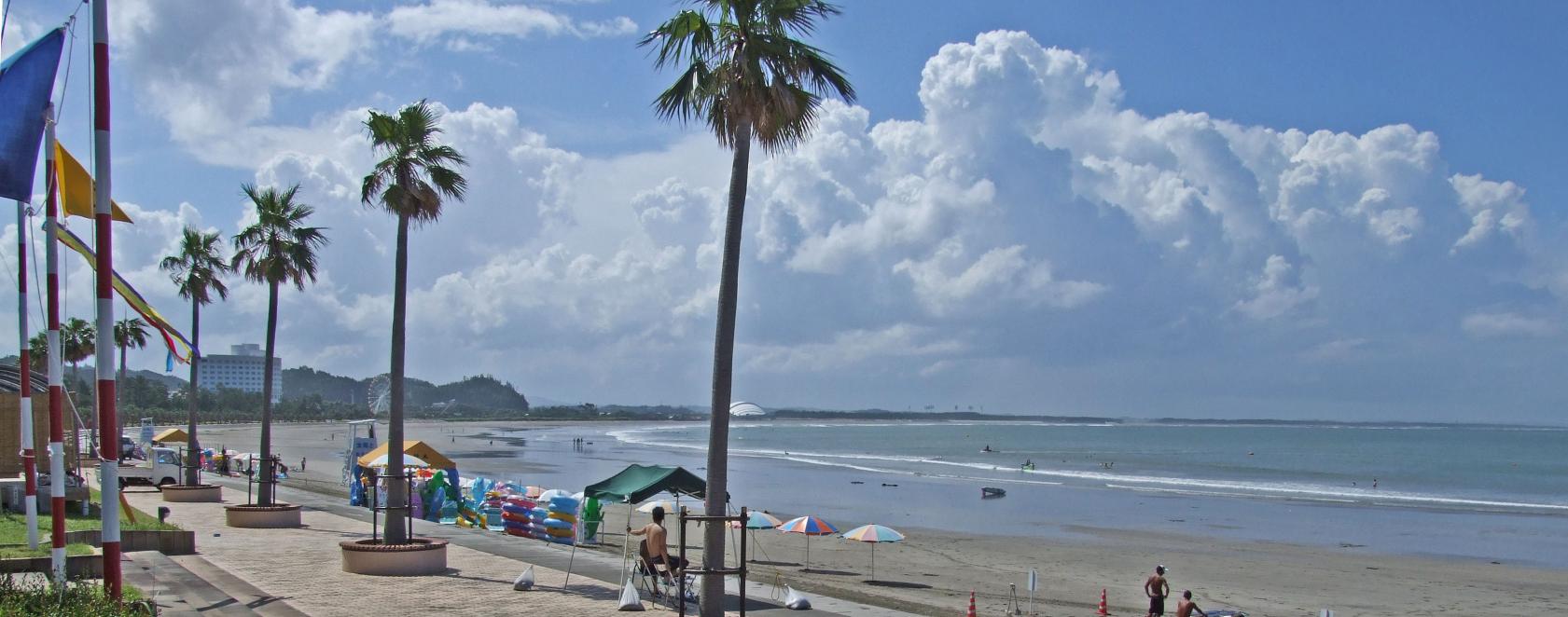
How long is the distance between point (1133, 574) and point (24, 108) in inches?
→ 939

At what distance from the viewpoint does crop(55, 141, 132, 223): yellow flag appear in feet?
40.8

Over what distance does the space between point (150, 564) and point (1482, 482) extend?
232ft

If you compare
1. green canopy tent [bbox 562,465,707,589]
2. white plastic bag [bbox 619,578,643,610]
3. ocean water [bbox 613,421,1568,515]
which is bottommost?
ocean water [bbox 613,421,1568,515]

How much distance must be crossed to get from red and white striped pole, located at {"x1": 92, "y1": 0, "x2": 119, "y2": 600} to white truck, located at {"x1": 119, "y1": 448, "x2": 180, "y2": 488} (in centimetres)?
2810

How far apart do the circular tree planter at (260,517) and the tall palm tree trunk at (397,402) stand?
21.2 feet

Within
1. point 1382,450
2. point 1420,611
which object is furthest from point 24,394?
point 1382,450

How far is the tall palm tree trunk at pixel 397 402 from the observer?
18.1 m

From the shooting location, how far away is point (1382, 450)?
118 meters

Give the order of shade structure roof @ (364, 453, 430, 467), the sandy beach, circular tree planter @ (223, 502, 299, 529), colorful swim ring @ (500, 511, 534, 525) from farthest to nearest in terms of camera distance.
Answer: shade structure roof @ (364, 453, 430, 467)
colorful swim ring @ (500, 511, 534, 525)
circular tree planter @ (223, 502, 299, 529)
the sandy beach

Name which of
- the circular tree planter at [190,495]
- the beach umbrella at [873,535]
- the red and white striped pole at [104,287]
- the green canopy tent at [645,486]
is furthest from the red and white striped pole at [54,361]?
the circular tree planter at [190,495]

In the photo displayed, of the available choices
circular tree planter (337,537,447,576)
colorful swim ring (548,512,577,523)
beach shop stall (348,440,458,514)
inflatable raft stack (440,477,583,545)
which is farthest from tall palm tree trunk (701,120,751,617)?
beach shop stall (348,440,458,514)

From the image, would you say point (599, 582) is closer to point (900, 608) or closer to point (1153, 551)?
point (900, 608)

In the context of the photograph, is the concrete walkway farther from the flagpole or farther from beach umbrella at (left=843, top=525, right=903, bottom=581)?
beach umbrella at (left=843, top=525, right=903, bottom=581)

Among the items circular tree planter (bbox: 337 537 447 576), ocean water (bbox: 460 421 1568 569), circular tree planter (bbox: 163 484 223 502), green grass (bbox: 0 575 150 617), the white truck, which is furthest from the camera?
ocean water (bbox: 460 421 1568 569)
